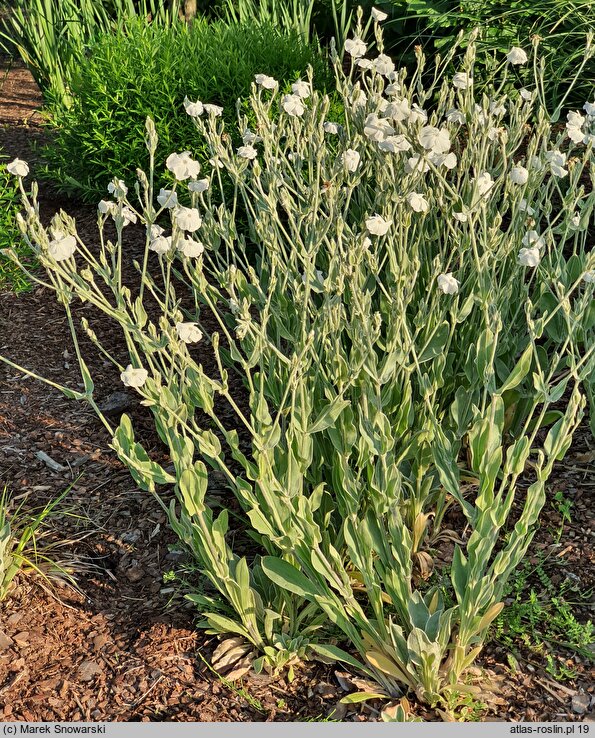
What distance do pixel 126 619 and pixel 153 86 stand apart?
2.61 meters

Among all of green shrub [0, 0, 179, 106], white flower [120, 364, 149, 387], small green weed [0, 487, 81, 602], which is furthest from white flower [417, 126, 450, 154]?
green shrub [0, 0, 179, 106]

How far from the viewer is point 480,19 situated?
12.9ft

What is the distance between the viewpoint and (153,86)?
374 centimetres

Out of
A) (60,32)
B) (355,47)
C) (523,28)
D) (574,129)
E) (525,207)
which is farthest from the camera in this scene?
(60,32)

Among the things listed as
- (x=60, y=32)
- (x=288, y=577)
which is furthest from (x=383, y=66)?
(x=60, y=32)

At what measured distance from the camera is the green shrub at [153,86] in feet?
12.3

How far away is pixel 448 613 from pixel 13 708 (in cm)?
105

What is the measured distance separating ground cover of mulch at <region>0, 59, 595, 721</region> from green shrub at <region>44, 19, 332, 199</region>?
146cm

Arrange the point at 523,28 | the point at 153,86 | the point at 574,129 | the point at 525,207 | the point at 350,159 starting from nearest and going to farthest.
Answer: the point at 350,159 → the point at 574,129 → the point at 525,207 → the point at 153,86 → the point at 523,28

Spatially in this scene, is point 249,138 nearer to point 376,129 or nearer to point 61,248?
point 376,129

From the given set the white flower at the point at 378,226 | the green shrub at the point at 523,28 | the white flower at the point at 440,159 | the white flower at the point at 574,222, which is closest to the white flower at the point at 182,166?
the white flower at the point at 378,226

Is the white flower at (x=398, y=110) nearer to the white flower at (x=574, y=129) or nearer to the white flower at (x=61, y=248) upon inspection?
the white flower at (x=574, y=129)
